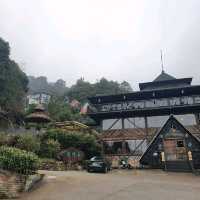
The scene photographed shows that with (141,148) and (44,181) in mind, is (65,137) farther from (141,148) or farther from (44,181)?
(44,181)

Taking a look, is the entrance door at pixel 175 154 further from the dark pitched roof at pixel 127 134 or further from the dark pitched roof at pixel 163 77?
the dark pitched roof at pixel 163 77

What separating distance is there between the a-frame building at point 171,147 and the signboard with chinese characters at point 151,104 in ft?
15.3

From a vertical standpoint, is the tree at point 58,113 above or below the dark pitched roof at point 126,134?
above

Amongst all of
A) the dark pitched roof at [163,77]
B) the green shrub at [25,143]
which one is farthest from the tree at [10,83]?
the dark pitched roof at [163,77]

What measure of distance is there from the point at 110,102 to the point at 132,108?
2989 mm

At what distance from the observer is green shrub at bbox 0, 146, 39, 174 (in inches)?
445

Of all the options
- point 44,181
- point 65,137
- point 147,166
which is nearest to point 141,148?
point 147,166

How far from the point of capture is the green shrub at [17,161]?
1130 cm

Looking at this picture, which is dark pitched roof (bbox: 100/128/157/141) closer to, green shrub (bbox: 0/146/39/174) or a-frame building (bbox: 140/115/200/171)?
a-frame building (bbox: 140/115/200/171)

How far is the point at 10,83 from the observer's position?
4394 centimetres

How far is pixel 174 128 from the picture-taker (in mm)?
23234

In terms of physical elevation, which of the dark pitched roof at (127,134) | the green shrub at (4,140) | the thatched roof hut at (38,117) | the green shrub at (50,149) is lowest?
the green shrub at (50,149)

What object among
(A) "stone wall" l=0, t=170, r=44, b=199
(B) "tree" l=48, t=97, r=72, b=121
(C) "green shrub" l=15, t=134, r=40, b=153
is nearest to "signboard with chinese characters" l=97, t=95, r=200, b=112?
(C) "green shrub" l=15, t=134, r=40, b=153

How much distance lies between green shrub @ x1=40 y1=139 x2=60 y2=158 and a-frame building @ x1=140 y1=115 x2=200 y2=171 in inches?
339
